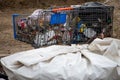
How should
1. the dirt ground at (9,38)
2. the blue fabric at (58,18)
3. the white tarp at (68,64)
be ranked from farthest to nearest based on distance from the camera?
the dirt ground at (9,38) → the blue fabric at (58,18) → the white tarp at (68,64)

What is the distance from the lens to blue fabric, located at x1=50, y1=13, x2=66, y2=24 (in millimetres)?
5336

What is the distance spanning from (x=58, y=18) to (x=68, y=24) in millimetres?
234

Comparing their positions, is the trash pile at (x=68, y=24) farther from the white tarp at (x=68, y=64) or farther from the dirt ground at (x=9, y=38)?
the white tarp at (x=68, y=64)

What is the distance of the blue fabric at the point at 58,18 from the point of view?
5336 millimetres

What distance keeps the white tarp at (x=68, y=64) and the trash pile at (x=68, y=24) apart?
57.6 inches

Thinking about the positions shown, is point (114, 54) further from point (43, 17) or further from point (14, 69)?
point (43, 17)

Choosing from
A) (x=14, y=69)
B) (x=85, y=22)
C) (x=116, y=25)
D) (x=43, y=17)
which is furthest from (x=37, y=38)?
(x=116, y=25)

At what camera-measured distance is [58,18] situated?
5.34 metres

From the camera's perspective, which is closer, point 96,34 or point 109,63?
point 109,63

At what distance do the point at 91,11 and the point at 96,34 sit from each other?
45 cm

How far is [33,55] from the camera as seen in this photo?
12.4 feet

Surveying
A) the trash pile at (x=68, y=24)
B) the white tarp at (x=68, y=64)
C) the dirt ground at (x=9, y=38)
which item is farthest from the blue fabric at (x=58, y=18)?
the white tarp at (x=68, y=64)

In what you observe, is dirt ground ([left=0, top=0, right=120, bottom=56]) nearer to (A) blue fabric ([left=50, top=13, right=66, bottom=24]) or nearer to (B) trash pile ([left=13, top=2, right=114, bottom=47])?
(B) trash pile ([left=13, top=2, right=114, bottom=47])

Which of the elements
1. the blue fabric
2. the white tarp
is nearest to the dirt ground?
the blue fabric
